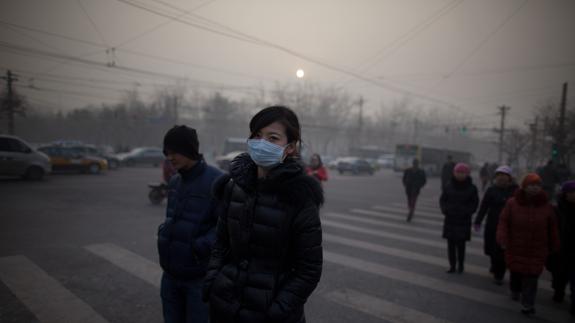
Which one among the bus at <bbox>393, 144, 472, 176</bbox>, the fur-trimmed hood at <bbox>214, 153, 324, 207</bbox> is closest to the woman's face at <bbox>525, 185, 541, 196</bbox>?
the fur-trimmed hood at <bbox>214, 153, 324, 207</bbox>

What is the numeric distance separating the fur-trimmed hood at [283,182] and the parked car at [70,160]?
72.6ft

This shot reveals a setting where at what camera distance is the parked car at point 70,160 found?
1984 cm

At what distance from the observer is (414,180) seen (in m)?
10.9

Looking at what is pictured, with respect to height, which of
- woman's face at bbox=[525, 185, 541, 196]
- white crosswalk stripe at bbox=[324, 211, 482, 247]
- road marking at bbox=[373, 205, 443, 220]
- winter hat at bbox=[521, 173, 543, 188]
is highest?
winter hat at bbox=[521, 173, 543, 188]

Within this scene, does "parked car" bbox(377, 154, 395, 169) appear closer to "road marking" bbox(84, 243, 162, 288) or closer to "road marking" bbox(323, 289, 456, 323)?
"road marking" bbox(84, 243, 162, 288)

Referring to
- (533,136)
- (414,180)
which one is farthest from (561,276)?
(533,136)

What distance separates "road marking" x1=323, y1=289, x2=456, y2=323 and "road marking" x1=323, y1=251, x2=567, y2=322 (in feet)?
3.31

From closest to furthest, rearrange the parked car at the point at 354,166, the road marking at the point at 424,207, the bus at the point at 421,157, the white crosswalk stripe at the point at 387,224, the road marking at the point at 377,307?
the road marking at the point at 377,307
the white crosswalk stripe at the point at 387,224
the road marking at the point at 424,207
the parked car at the point at 354,166
the bus at the point at 421,157

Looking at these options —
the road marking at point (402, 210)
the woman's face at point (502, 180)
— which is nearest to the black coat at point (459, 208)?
the woman's face at point (502, 180)

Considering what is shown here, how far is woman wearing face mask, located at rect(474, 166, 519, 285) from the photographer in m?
5.45

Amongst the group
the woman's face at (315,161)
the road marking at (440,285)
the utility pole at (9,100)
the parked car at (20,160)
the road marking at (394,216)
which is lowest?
the road marking at (394,216)

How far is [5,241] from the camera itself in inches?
255

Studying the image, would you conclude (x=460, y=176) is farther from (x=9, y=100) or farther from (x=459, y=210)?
(x=9, y=100)

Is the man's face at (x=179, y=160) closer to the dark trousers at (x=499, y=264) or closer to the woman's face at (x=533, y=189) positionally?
the woman's face at (x=533, y=189)
